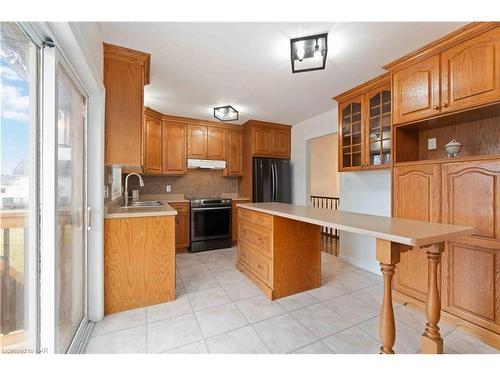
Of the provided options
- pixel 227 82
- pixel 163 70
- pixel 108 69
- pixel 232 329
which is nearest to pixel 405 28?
pixel 227 82

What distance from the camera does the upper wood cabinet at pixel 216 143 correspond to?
173 inches

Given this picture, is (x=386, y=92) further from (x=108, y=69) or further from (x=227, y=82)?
(x=108, y=69)

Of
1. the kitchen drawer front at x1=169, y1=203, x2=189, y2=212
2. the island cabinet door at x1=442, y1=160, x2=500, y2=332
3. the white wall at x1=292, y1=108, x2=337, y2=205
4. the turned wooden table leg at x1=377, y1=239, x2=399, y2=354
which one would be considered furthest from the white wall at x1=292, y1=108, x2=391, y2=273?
the kitchen drawer front at x1=169, y1=203, x2=189, y2=212

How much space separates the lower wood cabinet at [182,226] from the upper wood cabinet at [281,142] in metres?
2.06

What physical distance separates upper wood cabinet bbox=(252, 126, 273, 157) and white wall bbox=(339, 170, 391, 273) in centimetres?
151

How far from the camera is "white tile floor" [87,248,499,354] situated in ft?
5.17

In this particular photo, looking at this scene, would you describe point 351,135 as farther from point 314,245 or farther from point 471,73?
point 314,245

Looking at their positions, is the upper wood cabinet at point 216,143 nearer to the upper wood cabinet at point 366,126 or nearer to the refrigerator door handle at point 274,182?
the refrigerator door handle at point 274,182

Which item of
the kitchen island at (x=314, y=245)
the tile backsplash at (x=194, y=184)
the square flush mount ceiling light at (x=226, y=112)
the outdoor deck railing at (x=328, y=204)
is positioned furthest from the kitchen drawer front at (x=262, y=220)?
the outdoor deck railing at (x=328, y=204)

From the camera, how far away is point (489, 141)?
6.38 feet

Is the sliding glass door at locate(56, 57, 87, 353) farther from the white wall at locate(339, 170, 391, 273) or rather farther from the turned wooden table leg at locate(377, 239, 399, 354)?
the white wall at locate(339, 170, 391, 273)

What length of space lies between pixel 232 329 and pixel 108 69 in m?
2.51

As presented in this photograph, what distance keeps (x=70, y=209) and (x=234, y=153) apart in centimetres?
333
